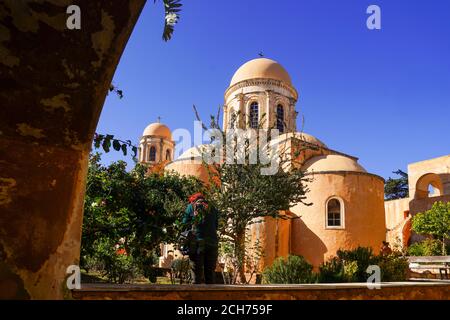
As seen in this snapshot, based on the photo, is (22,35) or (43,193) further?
(43,193)

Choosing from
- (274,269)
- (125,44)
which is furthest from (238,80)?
(125,44)

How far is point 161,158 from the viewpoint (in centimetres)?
3394

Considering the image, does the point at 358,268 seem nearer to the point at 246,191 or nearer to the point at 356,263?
the point at 356,263

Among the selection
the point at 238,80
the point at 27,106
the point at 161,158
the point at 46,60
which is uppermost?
the point at 238,80

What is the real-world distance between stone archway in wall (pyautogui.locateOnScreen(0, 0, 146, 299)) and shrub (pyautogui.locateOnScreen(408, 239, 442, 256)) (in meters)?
21.1

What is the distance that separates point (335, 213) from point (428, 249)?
680 cm

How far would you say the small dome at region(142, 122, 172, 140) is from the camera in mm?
34719

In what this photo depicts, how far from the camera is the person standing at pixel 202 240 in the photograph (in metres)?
5.26

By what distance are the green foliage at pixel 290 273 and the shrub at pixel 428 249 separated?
12.8m

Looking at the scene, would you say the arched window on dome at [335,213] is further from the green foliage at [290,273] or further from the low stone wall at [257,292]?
the low stone wall at [257,292]

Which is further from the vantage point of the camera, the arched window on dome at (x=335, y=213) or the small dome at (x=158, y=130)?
the small dome at (x=158, y=130)

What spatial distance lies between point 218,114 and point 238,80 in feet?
43.5

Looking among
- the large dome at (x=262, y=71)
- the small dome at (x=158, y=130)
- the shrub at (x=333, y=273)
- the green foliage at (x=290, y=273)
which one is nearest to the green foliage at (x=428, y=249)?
the large dome at (x=262, y=71)
